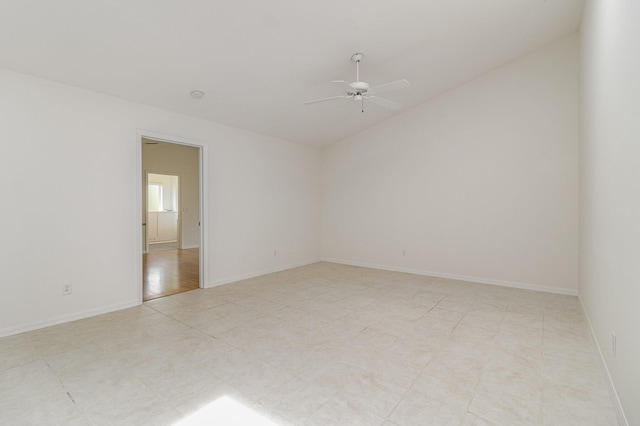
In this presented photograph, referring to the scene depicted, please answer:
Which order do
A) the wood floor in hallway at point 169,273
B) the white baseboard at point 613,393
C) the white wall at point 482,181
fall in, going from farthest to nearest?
the wood floor in hallway at point 169,273
the white wall at point 482,181
the white baseboard at point 613,393

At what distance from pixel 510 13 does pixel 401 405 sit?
167 inches

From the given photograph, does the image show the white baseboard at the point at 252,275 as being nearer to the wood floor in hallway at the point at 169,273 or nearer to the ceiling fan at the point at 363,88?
the wood floor in hallway at the point at 169,273

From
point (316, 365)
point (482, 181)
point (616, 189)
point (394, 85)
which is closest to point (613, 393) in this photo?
point (616, 189)

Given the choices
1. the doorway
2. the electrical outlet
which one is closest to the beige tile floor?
the electrical outlet

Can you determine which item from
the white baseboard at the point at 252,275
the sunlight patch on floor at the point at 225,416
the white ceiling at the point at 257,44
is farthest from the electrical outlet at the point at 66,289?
the sunlight patch on floor at the point at 225,416

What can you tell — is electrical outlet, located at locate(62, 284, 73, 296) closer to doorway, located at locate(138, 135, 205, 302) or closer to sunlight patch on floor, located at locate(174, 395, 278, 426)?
doorway, located at locate(138, 135, 205, 302)

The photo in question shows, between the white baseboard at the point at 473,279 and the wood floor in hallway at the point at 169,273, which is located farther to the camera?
the wood floor in hallway at the point at 169,273

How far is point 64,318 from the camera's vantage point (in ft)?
10.5

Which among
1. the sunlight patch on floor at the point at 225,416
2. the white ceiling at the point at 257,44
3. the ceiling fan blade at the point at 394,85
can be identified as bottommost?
the sunlight patch on floor at the point at 225,416

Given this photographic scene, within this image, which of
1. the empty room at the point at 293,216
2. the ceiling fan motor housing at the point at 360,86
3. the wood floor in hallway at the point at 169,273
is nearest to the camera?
the empty room at the point at 293,216

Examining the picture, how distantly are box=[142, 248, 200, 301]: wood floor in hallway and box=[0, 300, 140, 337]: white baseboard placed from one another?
0.38 metres

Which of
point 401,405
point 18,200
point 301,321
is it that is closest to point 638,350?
point 401,405

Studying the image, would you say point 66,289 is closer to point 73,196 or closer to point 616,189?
point 73,196

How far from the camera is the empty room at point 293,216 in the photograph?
6.27 ft
